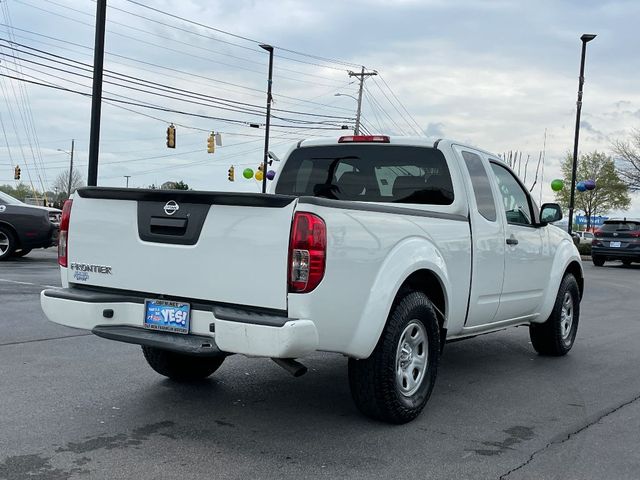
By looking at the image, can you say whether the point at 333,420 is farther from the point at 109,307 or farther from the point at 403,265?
the point at 109,307

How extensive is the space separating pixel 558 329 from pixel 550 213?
1259mm

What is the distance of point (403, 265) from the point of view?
466 centimetres

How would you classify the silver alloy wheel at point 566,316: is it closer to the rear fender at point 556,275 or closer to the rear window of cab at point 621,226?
the rear fender at point 556,275

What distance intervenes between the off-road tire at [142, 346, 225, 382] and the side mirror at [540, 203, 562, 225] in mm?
3285

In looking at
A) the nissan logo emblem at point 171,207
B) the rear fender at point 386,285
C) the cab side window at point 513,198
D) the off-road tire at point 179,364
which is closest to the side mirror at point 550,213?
the cab side window at point 513,198

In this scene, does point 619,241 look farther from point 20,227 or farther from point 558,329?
point 558,329

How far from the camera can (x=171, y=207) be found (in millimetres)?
4480

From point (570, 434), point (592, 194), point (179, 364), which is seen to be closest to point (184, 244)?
point (179, 364)

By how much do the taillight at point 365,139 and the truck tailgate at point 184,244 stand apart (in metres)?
2.14

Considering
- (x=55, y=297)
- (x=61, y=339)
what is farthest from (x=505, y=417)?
(x=61, y=339)

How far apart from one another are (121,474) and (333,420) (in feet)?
5.14

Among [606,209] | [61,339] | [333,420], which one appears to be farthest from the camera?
[606,209]

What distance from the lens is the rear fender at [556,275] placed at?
7.09 m

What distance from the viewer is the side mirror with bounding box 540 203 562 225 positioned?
22.5 feet
